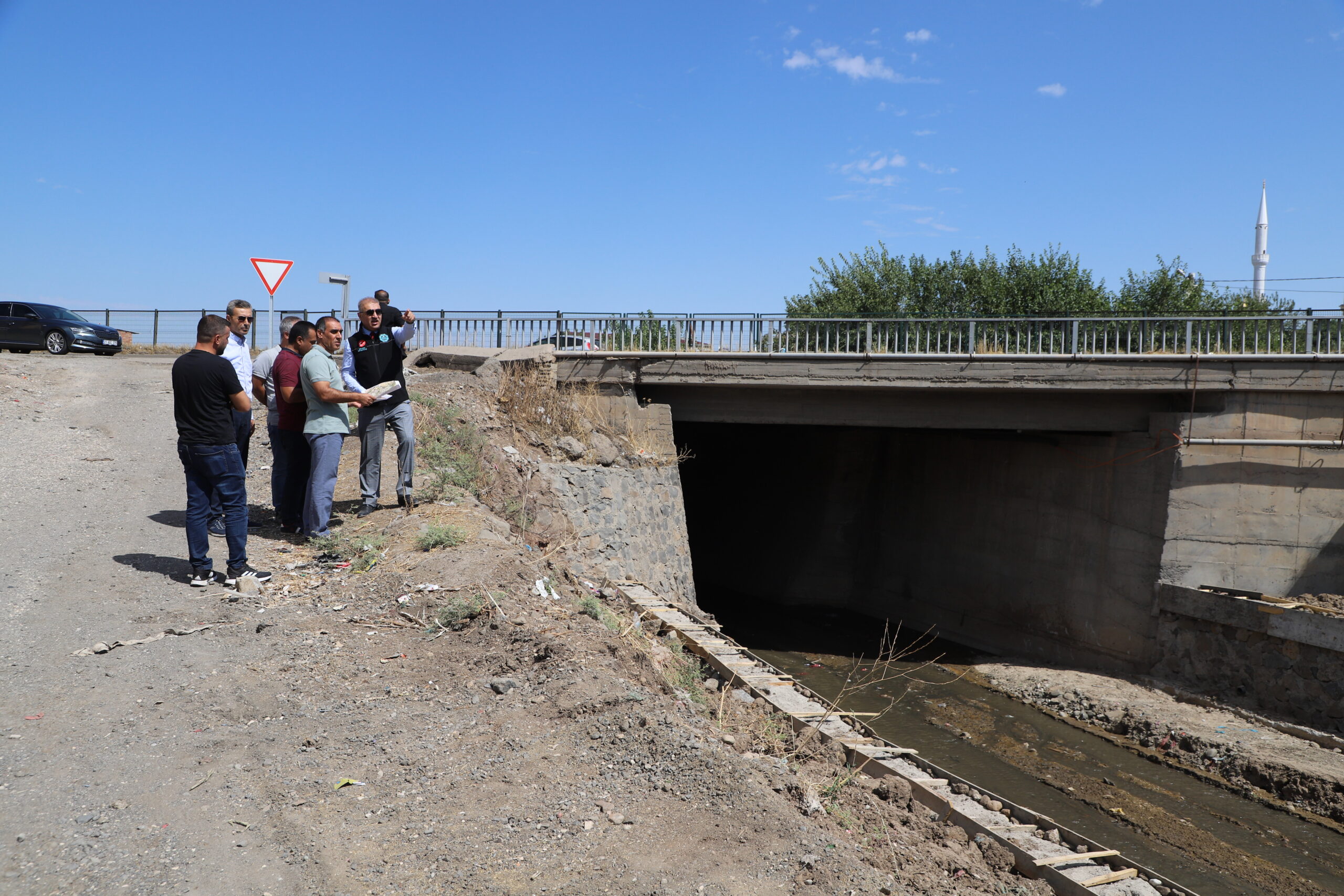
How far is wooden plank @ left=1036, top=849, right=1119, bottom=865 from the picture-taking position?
17.7ft

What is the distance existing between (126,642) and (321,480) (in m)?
2.45

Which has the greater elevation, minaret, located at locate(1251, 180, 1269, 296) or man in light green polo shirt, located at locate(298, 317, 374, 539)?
minaret, located at locate(1251, 180, 1269, 296)

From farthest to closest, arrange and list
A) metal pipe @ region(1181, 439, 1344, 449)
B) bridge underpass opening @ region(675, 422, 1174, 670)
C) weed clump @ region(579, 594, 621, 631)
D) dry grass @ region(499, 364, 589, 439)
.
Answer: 1. bridge underpass opening @ region(675, 422, 1174, 670)
2. metal pipe @ region(1181, 439, 1344, 449)
3. dry grass @ region(499, 364, 589, 439)
4. weed clump @ region(579, 594, 621, 631)

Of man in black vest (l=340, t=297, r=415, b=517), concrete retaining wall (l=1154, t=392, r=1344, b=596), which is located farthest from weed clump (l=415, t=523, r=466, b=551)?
concrete retaining wall (l=1154, t=392, r=1344, b=596)

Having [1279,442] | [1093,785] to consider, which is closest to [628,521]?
[1093,785]

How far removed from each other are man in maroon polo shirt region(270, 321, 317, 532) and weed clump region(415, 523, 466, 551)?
57.5 inches

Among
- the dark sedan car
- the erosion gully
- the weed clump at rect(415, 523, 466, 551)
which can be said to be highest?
the dark sedan car

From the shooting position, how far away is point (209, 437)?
658 cm

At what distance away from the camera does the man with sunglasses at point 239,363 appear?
7.89m

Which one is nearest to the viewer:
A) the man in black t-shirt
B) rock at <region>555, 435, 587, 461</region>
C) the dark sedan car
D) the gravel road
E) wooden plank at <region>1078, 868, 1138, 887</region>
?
the gravel road

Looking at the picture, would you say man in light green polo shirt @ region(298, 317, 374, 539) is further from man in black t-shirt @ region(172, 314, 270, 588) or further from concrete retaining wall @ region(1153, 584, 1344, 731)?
concrete retaining wall @ region(1153, 584, 1344, 731)

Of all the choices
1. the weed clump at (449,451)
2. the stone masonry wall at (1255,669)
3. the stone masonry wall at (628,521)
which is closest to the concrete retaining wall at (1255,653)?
the stone masonry wall at (1255,669)

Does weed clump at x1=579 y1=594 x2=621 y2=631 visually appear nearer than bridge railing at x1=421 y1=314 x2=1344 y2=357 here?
Yes

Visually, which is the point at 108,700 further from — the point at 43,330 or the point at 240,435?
the point at 43,330
